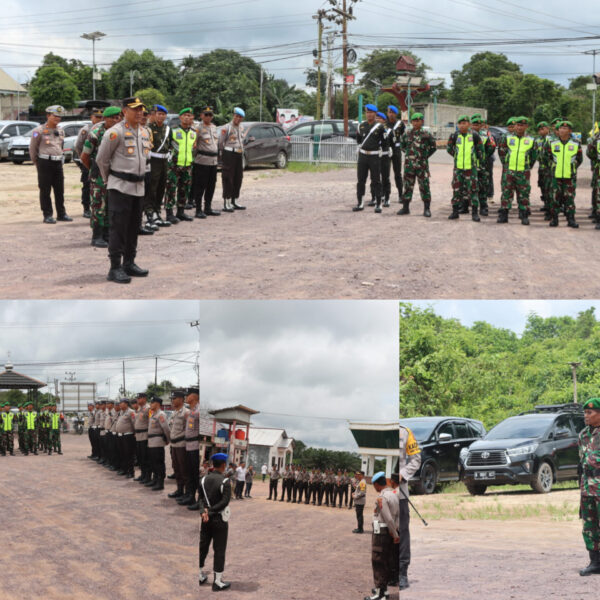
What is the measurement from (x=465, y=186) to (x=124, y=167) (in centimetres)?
649

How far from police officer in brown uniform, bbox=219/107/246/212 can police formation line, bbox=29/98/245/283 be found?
0.05 ft

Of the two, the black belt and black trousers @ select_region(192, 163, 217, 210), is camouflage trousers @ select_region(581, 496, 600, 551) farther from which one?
black trousers @ select_region(192, 163, 217, 210)

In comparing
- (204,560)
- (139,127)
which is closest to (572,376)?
(204,560)

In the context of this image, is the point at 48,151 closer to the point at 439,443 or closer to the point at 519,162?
the point at 519,162

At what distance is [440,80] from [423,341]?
66.7 ft

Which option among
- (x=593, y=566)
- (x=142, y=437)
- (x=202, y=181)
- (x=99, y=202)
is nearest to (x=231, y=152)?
(x=202, y=181)

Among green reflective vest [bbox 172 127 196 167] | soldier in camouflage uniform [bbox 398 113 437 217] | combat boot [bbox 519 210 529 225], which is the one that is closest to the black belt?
green reflective vest [bbox 172 127 196 167]

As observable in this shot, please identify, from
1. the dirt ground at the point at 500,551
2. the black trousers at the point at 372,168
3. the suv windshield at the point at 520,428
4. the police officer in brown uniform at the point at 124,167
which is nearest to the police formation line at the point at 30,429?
the police officer in brown uniform at the point at 124,167

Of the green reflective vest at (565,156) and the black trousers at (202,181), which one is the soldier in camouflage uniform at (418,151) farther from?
the black trousers at (202,181)

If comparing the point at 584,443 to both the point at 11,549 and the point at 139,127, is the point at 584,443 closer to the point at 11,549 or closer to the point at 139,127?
the point at 11,549

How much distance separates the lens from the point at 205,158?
11.5m

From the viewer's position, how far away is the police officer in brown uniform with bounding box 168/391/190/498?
6.15 m

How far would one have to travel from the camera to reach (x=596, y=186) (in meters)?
11.6

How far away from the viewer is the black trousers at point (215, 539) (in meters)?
4.23
